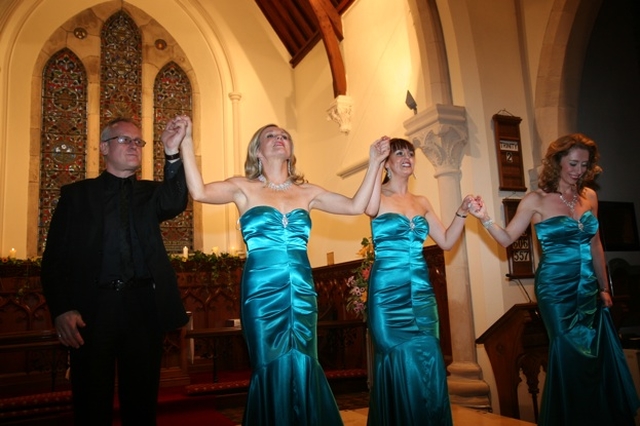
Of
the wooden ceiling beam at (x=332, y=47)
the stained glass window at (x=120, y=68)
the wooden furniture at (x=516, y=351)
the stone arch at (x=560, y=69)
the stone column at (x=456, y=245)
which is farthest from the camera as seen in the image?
the stained glass window at (x=120, y=68)

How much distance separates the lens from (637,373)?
4.12 m

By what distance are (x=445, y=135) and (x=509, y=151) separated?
24.0 inches

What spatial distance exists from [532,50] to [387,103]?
7.04 feet

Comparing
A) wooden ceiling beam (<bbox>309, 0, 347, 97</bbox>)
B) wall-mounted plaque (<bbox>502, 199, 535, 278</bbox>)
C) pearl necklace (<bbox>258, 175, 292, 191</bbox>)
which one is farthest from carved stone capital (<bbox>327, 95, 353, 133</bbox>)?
pearl necklace (<bbox>258, 175, 292, 191</bbox>)

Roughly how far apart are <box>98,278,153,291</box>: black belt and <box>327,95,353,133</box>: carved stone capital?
6.25 m

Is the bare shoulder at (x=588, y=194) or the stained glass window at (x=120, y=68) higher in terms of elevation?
the stained glass window at (x=120, y=68)

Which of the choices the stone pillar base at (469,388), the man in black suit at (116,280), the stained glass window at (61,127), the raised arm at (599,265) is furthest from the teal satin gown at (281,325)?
the stained glass window at (61,127)

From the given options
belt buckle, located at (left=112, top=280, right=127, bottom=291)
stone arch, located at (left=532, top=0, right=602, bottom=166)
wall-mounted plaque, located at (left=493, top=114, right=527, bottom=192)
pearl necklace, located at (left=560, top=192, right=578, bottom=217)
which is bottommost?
belt buckle, located at (left=112, top=280, right=127, bottom=291)

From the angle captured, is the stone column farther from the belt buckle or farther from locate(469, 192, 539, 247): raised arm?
the belt buckle

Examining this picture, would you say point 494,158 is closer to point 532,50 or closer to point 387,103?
point 532,50

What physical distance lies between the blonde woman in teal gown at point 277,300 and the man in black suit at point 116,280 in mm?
223

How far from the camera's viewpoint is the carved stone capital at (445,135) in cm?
521

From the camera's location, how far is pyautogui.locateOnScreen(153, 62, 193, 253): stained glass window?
9516 millimetres

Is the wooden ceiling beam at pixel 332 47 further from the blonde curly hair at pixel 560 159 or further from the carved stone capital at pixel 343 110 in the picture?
Result: the blonde curly hair at pixel 560 159
